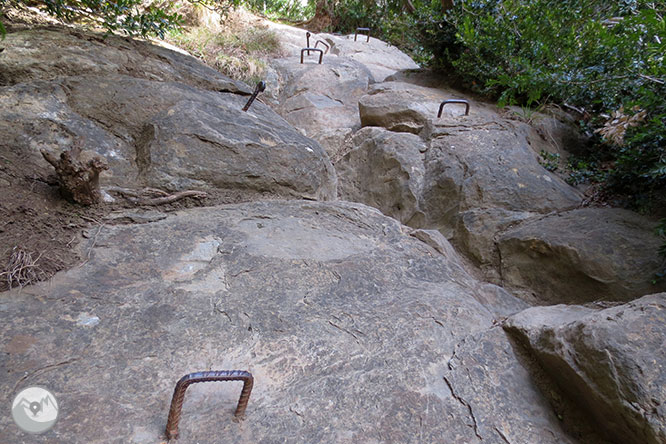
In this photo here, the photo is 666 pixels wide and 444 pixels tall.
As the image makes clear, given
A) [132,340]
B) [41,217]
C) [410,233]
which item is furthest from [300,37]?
[132,340]

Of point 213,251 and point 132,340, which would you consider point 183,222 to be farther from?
point 132,340

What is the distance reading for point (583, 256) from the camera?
9.18 ft

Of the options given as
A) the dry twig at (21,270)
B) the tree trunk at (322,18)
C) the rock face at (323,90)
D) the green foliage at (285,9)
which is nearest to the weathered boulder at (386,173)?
the rock face at (323,90)

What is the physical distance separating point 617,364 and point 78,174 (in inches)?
99.4

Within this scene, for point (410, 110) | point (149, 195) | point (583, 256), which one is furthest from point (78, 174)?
point (410, 110)

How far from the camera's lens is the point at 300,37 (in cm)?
838

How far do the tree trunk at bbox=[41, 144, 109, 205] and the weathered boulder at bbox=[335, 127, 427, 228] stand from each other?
8.98 feet

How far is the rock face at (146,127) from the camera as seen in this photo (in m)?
2.40

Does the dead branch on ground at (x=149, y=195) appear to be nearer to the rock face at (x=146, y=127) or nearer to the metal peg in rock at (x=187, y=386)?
the rock face at (x=146, y=127)

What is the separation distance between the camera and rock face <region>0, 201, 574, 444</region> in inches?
52.4

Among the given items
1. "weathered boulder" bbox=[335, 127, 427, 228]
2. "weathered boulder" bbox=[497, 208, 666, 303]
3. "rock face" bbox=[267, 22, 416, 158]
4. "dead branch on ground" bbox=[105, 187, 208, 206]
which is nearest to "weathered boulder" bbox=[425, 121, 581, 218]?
"weathered boulder" bbox=[335, 127, 427, 228]

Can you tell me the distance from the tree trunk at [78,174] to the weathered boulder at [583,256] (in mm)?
2976

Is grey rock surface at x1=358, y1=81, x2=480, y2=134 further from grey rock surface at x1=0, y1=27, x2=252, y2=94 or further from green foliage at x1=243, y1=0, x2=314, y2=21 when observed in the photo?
green foliage at x1=243, y1=0, x2=314, y2=21

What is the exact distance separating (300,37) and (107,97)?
647 centimetres
